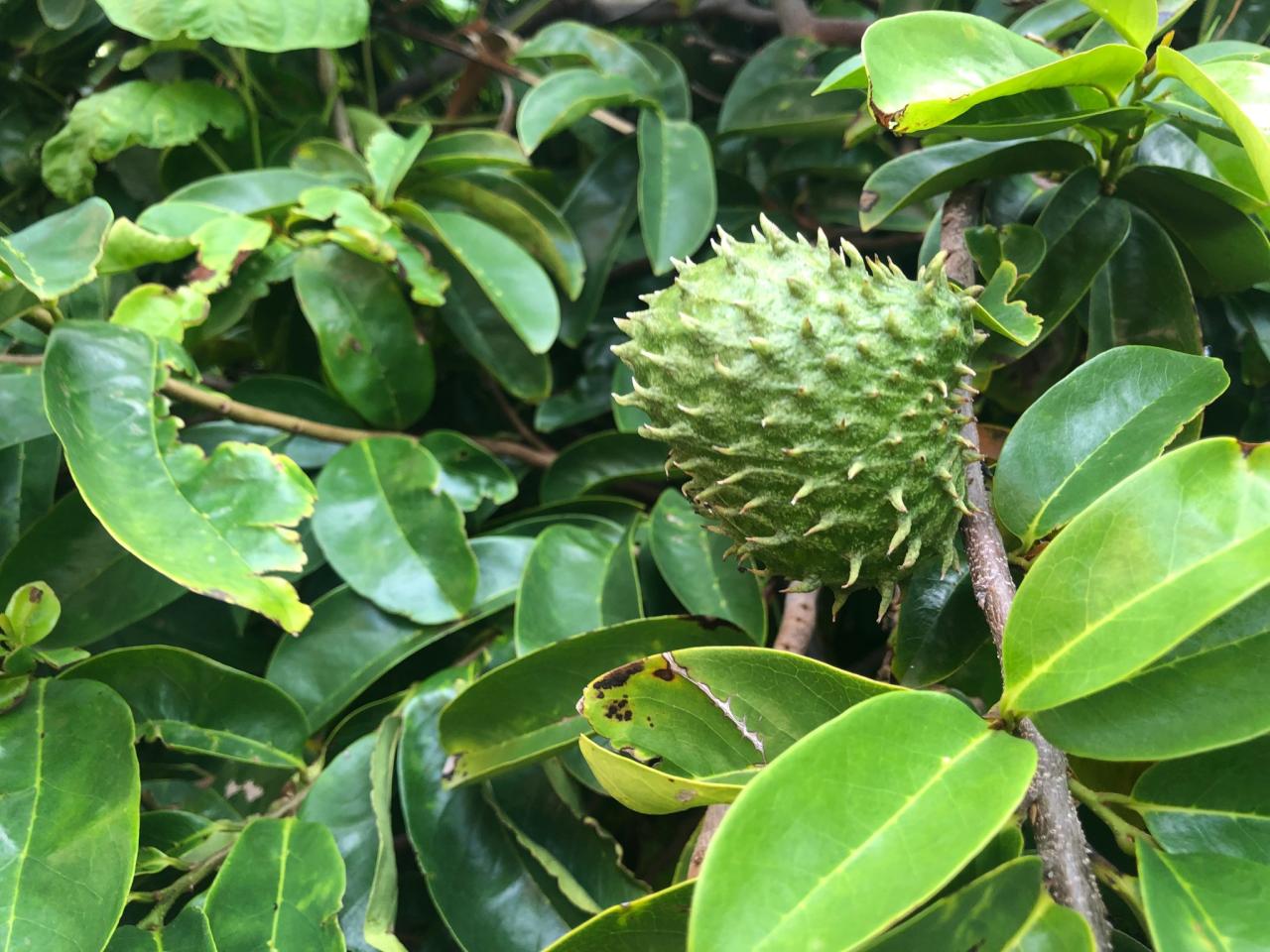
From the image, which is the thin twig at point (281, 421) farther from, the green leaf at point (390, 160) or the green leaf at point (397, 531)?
the green leaf at point (390, 160)

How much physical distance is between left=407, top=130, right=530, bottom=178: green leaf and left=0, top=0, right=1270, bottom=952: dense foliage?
11 mm

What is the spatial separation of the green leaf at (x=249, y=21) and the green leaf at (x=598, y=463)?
775 millimetres

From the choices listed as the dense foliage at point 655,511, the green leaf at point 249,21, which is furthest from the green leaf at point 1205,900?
the green leaf at point 249,21

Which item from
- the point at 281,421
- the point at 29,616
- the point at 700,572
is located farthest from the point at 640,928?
the point at 281,421

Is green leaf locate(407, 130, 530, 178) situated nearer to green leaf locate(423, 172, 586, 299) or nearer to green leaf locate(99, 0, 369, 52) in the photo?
green leaf locate(423, 172, 586, 299)

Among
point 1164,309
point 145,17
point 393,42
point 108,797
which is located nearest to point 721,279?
point 1164,309

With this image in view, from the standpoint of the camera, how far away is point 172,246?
1.24 m

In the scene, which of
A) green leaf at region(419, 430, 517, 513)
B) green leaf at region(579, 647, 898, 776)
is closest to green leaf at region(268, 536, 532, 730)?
green leaf at region(419, 430, 517, 513)

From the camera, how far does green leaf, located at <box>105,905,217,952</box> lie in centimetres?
86

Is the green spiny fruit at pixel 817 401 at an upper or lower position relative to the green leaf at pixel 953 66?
lower

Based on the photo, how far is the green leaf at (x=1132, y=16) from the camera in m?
0.82

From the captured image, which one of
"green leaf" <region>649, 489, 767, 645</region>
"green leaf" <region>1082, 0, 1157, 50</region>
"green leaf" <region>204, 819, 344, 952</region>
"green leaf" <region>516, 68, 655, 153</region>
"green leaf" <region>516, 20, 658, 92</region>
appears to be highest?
"green leaf" <region>1082, 0, 1157, 50</region>

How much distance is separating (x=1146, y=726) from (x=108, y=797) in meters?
0.94

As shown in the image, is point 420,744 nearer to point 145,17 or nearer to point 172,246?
point 172,246
